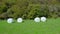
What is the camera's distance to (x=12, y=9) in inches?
649

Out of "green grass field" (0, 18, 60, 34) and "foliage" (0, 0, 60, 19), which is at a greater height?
"foliage" (0, 0, 60, 19)

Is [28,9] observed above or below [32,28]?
above

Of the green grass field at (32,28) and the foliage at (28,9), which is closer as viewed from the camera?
the green grass field at (32,28)

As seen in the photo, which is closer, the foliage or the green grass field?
the green grass field

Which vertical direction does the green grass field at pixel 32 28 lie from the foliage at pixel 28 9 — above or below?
below

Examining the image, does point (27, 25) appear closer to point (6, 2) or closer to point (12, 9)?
point (12, 9)

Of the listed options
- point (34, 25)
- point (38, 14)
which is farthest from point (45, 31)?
point (38, 14)

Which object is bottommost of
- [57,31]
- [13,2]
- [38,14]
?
[57,31]

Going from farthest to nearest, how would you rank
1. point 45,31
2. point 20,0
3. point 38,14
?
point 20,0 < point 38,14 < point 45,31

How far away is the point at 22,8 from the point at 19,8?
0.22 meters

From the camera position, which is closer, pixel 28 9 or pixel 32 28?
pixel 32 28

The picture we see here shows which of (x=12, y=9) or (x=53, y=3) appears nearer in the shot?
(x=12, y=9)

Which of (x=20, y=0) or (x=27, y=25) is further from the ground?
(x=20, y=0)

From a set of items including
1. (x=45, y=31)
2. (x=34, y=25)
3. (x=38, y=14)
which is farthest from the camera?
(x=38, y=14)
